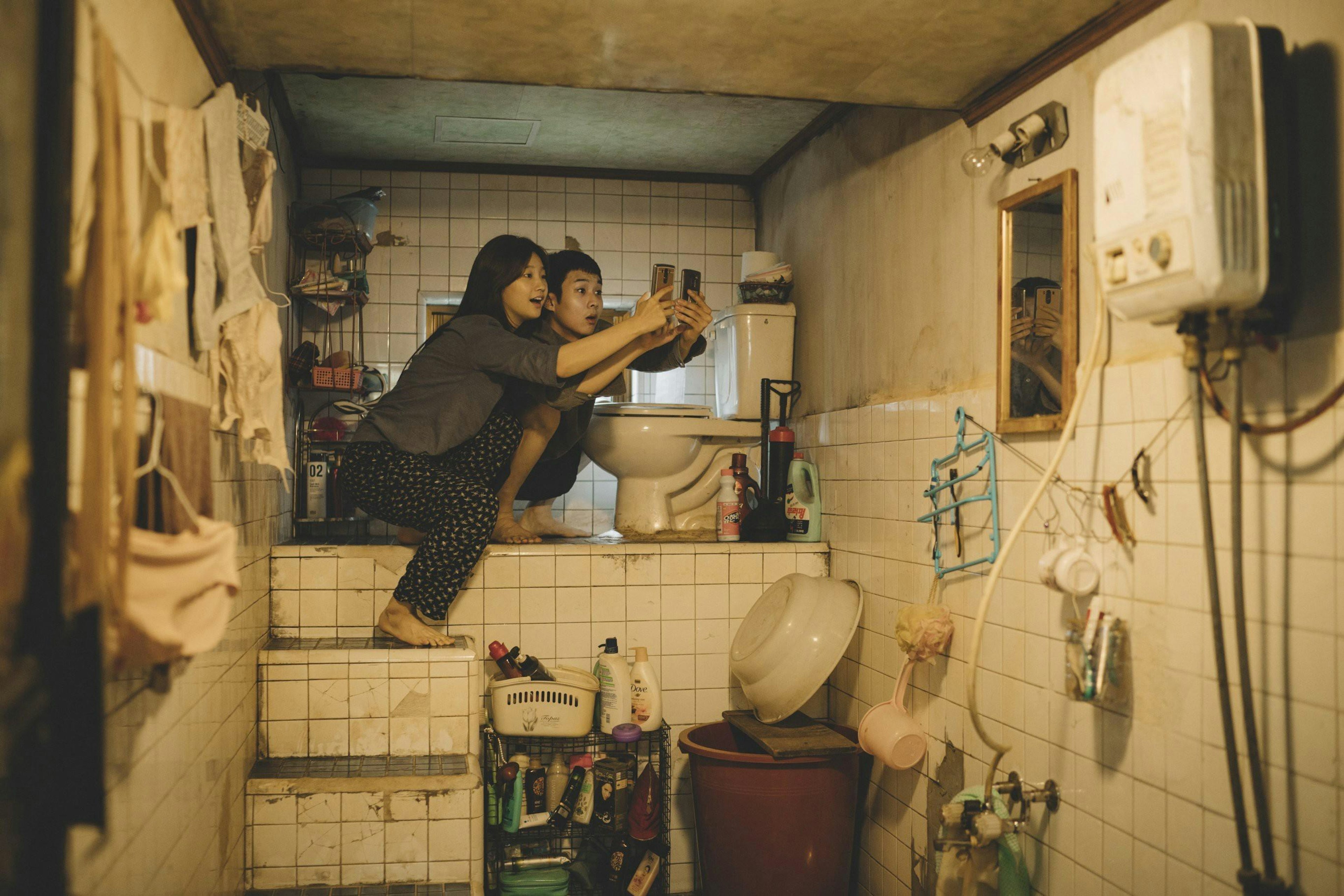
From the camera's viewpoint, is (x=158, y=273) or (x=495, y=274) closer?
(x=158, y=273)

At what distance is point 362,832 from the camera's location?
231 centimetres

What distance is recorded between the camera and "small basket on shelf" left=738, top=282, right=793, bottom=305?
3471 mm

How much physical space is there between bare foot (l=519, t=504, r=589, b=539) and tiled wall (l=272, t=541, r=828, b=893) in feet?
1.32

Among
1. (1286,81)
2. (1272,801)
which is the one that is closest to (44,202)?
(1286,81)

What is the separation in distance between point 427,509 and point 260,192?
0.97 m

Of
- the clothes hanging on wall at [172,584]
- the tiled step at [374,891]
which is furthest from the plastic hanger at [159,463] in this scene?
the tiled step at [374,891]

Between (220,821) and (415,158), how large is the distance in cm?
274

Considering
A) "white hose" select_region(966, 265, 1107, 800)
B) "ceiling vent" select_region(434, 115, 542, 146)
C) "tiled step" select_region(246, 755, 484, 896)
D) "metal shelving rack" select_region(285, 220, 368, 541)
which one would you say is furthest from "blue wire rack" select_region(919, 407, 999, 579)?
"ceiling vent" select_region(434, 115, 542, 146)

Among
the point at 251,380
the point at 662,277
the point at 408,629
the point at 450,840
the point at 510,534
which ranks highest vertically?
the point at 662,277

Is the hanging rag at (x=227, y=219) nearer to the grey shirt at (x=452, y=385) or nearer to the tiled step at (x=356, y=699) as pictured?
the grey shirt at (x=452, y=385)

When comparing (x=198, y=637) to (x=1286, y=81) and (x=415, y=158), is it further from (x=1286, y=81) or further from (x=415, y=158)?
(x=415, y=158)

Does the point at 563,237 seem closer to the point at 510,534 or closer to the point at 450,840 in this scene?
the point at 510,534

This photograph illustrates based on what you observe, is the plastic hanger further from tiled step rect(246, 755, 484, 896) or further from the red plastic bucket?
the red plastic bucket

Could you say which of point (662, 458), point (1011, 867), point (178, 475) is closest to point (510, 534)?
point (662, 458)
